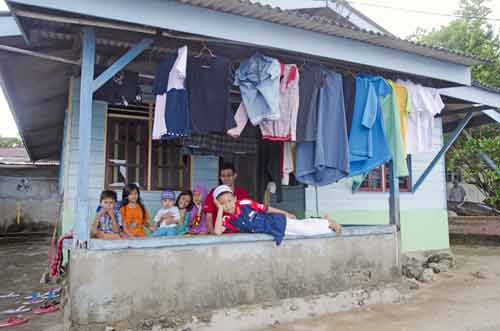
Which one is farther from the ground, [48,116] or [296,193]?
[48,116]

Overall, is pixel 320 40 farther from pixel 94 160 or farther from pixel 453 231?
pixel 453 231

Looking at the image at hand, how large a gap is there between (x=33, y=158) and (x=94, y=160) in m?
10.7

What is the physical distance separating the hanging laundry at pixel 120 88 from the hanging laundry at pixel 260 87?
1431 millimetres

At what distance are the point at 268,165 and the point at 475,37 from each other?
31.3 feet

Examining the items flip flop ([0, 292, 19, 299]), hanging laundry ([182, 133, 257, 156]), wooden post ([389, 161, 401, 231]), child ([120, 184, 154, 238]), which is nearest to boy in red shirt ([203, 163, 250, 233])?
hanging laundry ([182, 133, 257, 156])

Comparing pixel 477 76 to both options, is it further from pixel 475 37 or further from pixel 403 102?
pixel 403 102

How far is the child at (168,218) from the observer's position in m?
4.91

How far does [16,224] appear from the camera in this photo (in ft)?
48.9

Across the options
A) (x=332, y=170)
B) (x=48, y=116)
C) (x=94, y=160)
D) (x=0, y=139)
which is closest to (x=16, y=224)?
(x=48, y=116)

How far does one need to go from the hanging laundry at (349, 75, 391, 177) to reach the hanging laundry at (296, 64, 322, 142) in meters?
0.59

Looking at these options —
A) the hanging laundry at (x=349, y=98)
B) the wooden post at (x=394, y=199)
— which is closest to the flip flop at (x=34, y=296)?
the hanging laundry at (x=349, y=98)

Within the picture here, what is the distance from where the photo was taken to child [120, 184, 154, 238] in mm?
4914

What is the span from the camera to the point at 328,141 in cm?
458

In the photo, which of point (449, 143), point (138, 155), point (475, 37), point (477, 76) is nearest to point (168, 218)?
point (138, 155)
